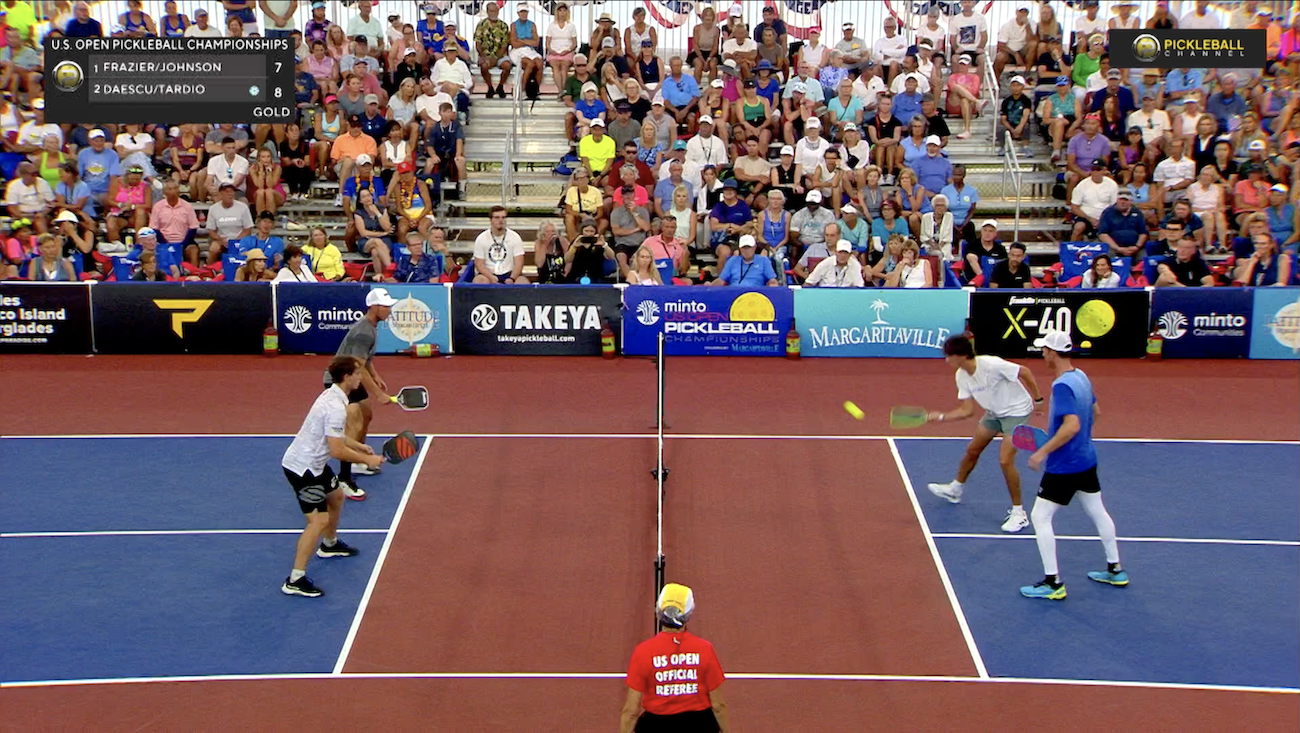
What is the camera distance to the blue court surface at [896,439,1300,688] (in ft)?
33.7

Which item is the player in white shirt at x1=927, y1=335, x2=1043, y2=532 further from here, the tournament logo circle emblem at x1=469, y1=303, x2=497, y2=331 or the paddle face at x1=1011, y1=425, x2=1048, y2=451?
the tournament logo circle emblem at x1=469, y1=303, x2=497, y2=331

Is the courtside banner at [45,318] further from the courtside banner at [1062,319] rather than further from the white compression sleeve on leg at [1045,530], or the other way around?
the white compression sleeve on leg at [1045,530]

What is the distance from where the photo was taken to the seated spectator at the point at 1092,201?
2158cm

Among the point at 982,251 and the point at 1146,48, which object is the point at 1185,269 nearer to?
the point at 982,251

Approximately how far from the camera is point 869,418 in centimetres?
1614

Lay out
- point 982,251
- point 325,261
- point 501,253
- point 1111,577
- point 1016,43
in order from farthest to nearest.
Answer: point 1016,43, point 982,251, point 501,253, point 325,261, point 1111,577

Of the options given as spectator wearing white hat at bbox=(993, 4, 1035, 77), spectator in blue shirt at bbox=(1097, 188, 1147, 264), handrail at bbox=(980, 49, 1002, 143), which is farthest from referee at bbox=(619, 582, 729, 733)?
spectator wearing white hat at bbox=(993, 4, 1035, 77)

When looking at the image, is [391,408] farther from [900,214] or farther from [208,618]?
[900,214]

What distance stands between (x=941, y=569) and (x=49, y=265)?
1346 centimetres

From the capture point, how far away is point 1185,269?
19.6m

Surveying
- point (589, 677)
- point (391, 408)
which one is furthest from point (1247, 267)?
point (589, 677)

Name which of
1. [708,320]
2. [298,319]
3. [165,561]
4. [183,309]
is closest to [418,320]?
[298,319]

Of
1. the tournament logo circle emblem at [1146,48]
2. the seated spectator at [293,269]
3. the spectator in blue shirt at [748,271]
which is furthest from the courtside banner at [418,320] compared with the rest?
the tournament logo circle emblem at [1146,48]

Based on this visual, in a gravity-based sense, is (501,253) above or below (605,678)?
above
